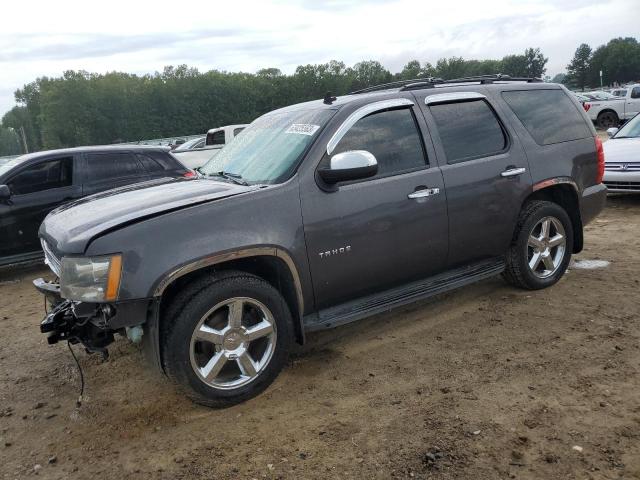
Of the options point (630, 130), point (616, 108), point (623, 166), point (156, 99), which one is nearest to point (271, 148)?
point (623, 166)

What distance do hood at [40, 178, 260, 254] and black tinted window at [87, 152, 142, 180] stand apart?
3.52m

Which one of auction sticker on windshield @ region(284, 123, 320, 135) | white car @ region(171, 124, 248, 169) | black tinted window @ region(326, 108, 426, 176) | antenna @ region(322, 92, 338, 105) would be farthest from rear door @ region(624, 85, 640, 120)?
auction sticker on windshield @ region(284, 123, 320, 135)

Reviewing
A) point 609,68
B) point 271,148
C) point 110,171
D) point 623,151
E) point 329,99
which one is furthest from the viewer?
point 609,68

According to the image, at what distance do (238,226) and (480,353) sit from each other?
6.50ft

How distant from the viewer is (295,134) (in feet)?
13.1

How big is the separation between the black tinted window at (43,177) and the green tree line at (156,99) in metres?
67.2

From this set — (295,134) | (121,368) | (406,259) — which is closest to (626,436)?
(406,259)

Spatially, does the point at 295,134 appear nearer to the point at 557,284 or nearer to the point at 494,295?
the point at 494,295

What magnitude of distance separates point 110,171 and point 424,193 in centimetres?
507

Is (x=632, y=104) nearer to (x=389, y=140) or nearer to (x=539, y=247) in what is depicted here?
(x=539, y=247)

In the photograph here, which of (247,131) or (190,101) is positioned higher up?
(190,101)

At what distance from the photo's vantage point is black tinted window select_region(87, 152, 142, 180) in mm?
7457

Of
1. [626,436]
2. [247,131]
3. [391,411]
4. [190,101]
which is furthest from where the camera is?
[190,101]

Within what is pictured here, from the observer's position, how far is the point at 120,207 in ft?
11.7
